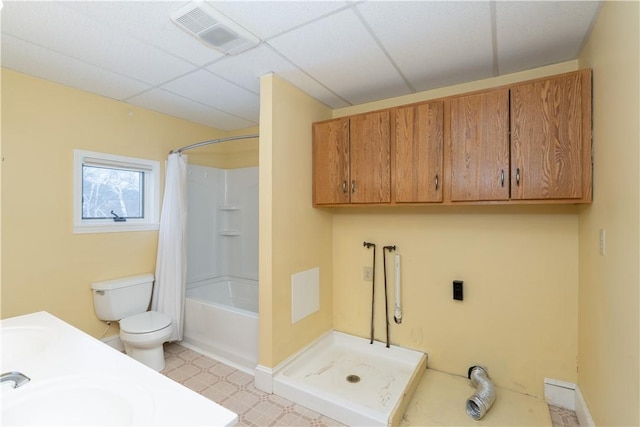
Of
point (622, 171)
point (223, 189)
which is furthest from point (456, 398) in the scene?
point (223, 189)

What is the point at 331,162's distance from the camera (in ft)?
8.69

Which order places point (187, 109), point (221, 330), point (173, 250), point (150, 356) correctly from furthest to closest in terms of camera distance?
point (187, 109) → point (173, 250) → point (221, 330) → point (150, 356)

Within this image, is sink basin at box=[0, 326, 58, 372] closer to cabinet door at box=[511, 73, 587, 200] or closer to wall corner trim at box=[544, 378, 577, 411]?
cabinet door at box=[511, 73, 587, 200]

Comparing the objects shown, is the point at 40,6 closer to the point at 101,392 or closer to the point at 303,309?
the point at 101,392

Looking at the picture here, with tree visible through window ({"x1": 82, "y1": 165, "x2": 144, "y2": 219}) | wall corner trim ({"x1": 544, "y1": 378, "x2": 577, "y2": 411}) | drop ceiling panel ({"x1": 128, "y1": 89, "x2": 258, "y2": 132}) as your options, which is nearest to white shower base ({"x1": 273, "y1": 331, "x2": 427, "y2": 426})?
wall corner trim ({"x1": 544, "y1": 378, "x2": 577, "y2": 411})

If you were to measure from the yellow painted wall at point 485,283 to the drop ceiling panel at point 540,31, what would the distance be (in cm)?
18

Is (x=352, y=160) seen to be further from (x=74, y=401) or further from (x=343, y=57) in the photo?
(x=74, y=401)

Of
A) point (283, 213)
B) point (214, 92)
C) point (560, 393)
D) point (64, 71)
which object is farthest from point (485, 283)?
point (64, 71)

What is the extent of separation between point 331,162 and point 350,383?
1.76m

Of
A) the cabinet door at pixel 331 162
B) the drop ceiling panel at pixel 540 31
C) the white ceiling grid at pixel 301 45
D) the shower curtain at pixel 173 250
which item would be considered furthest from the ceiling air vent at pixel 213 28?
the shower curtain at pixel 173 250

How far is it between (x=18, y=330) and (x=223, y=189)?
8.39 feet

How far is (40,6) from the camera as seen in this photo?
1.57m

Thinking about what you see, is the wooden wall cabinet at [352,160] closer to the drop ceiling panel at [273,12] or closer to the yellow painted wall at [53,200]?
the drop ceiling panel at [273,12]

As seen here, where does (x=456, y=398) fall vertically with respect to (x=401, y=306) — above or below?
below
